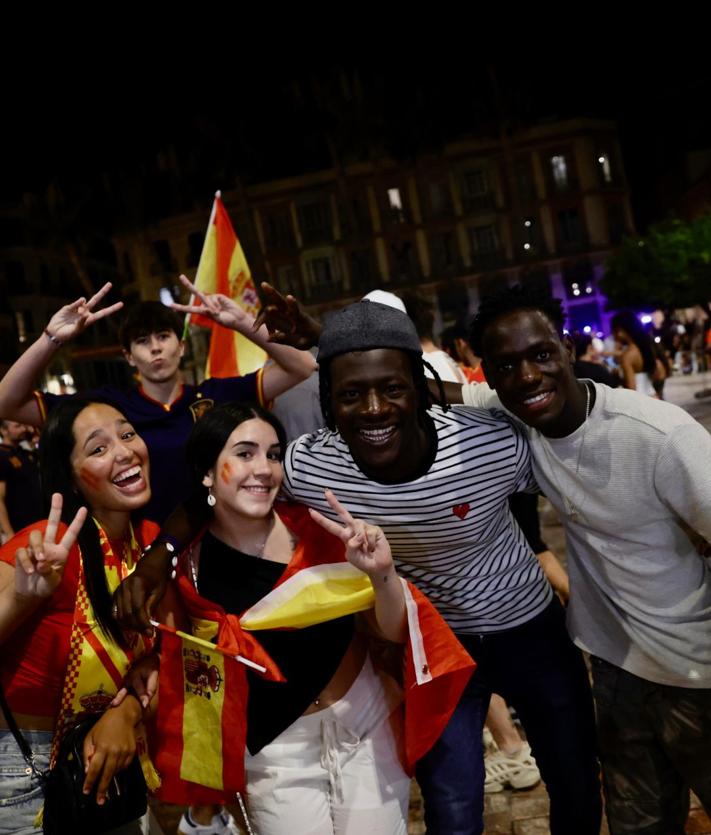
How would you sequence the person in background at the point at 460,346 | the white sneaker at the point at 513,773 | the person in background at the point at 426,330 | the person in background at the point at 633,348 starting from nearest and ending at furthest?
the white sneaker at the point at 513,773, the person in background at the point at 426,330, the person in background at the point at 460,346, the person in background at the point at 633,348

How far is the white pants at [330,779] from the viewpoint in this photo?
8.52 ft

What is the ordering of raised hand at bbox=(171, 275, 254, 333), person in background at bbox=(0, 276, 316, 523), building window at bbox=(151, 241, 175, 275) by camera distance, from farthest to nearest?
building window at bbox=(151, 241, 175, 275)
raised hand at bbox=(171, 275, 254, 333)
person in background at bbox=(0, 276, 316, 523)

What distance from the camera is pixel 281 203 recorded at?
1832 inches

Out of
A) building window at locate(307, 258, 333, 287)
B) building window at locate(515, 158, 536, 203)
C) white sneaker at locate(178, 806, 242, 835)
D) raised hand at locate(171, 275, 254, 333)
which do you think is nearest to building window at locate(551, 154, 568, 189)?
building window at locate(515, 158, 536, 203)

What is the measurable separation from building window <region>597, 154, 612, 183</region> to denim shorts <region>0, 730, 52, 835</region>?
49157 millimetres

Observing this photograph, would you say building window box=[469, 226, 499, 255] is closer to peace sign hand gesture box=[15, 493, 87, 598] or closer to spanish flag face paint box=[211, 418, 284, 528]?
spanish flag face paint box=[211, 418, 284, 528]

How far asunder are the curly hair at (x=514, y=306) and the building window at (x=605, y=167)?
157 ft

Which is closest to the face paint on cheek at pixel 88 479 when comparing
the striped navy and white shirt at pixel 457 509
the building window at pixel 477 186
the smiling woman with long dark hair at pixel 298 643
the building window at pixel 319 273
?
the smiling woman with long dark hair at pixel 298 643

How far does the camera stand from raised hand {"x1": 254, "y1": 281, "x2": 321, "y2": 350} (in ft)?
11.0

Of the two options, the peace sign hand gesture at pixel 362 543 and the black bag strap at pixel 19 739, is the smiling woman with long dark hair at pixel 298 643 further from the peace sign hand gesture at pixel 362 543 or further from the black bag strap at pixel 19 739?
the black bag strap at pixel 19 739

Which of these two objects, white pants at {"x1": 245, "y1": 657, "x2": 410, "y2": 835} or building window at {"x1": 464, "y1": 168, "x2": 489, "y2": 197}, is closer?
white pants at {"x1": 245, "y1": 657, "x2": 410, "y2": 835}

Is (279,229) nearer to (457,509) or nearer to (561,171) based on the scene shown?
(561,171)

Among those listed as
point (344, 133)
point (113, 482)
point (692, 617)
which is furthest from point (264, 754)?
point (344, 133)

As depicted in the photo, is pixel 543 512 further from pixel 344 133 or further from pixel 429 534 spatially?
pixel 344 133
